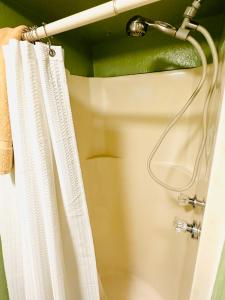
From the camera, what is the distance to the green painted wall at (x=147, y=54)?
1.13 metres

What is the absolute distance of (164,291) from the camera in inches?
48.0

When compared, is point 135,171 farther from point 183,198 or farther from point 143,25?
point 143,25

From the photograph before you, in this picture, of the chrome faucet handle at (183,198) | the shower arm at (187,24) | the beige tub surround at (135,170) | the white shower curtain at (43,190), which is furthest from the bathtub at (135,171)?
the white shower curtain at (43,190)

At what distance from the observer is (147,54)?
127 cm

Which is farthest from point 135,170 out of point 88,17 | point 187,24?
point 88,17

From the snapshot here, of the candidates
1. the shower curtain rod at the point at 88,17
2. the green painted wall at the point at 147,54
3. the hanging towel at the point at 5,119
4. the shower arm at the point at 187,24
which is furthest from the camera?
the green painted wall at the point at 147,54

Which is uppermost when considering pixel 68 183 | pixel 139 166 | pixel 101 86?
pixel 101 86

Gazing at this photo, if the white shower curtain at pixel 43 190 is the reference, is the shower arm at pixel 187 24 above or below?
above

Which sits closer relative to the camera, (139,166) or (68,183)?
(68,183)

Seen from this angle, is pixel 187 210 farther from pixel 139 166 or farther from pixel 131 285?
pixel 131 285

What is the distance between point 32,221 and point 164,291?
1.12 meters

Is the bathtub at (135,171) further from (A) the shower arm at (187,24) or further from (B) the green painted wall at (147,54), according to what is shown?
(A) the shower arm at (187,24)

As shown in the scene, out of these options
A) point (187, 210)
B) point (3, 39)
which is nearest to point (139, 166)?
point (187, 210)

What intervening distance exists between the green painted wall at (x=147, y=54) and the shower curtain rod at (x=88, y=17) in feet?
2.86
